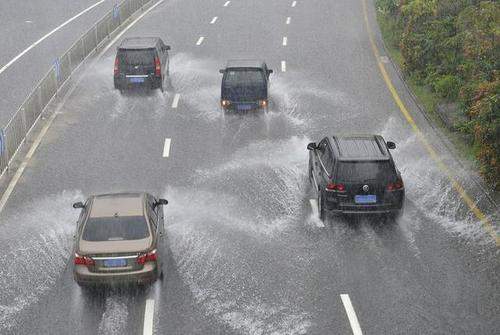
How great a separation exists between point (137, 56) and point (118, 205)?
14.3m

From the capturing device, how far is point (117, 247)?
49.4ft

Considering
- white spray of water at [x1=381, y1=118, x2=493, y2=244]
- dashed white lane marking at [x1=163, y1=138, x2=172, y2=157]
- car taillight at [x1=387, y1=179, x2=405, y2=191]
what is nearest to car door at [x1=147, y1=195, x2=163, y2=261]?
car taillight at [x1=387, y1=179, x2=405, y2=191]

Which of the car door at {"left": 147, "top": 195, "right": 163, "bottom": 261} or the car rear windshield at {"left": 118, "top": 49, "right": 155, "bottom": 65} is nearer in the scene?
the car door at {"left": 147, "top": 195, "right": 163, "bottom": 261}

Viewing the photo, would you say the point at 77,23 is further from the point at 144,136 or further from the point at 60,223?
the point at 60,223

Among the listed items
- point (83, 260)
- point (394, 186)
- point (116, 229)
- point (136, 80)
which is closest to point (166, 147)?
point (136, 80)

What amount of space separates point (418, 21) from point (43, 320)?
2354 centimetres

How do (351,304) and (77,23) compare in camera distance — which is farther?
(77,23)

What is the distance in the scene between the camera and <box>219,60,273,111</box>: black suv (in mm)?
27359

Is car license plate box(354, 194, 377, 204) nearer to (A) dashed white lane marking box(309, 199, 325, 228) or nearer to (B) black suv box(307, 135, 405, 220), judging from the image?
(B) black suv box(307, 135, 405, 220)

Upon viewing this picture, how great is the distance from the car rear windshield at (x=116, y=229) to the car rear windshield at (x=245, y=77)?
1248cm

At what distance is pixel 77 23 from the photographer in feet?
145

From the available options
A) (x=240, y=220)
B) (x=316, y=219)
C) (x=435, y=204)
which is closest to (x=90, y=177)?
(x=240, y=220)

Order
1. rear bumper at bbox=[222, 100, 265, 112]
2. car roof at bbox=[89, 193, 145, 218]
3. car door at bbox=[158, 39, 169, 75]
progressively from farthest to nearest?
car door at bbox=[158, 39, 169, 75] < rear bumper at bbox=[222, 100, 265, 112] < car roof at bbox=[89, 193, 145, 218]

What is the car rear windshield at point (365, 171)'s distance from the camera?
18.3m
